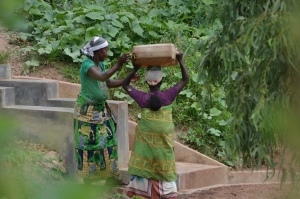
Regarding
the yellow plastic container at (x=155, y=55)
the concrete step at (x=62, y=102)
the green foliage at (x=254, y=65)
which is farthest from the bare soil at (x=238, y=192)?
the green foliage at (x=254, y=65)

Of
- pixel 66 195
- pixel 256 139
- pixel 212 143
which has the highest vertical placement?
pixel 66 195

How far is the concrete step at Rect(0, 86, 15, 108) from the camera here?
7.62 m

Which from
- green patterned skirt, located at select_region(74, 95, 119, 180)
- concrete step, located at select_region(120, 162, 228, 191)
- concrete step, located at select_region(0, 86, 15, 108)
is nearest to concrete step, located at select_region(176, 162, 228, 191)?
concrete step, located at select_region(120, 162, 228, 191)

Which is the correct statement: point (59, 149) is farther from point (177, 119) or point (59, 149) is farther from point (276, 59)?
point (276, 59)

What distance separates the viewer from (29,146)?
23.7 feet

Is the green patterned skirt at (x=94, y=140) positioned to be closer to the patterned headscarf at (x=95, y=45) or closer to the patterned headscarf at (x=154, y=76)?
the patterned headscarf at (x=95, y=45)

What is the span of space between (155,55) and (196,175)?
222 centimetres

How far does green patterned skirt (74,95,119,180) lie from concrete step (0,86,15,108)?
1823mm

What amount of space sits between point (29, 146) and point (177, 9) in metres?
4.52

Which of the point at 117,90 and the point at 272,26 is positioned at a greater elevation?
the point at 272,26

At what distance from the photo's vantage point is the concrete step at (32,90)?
8.02 metres

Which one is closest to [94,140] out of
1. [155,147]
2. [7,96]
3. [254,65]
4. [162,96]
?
[155,147]

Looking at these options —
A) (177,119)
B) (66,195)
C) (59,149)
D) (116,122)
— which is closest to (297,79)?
(66,195)

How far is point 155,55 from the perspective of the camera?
5.60 meters
